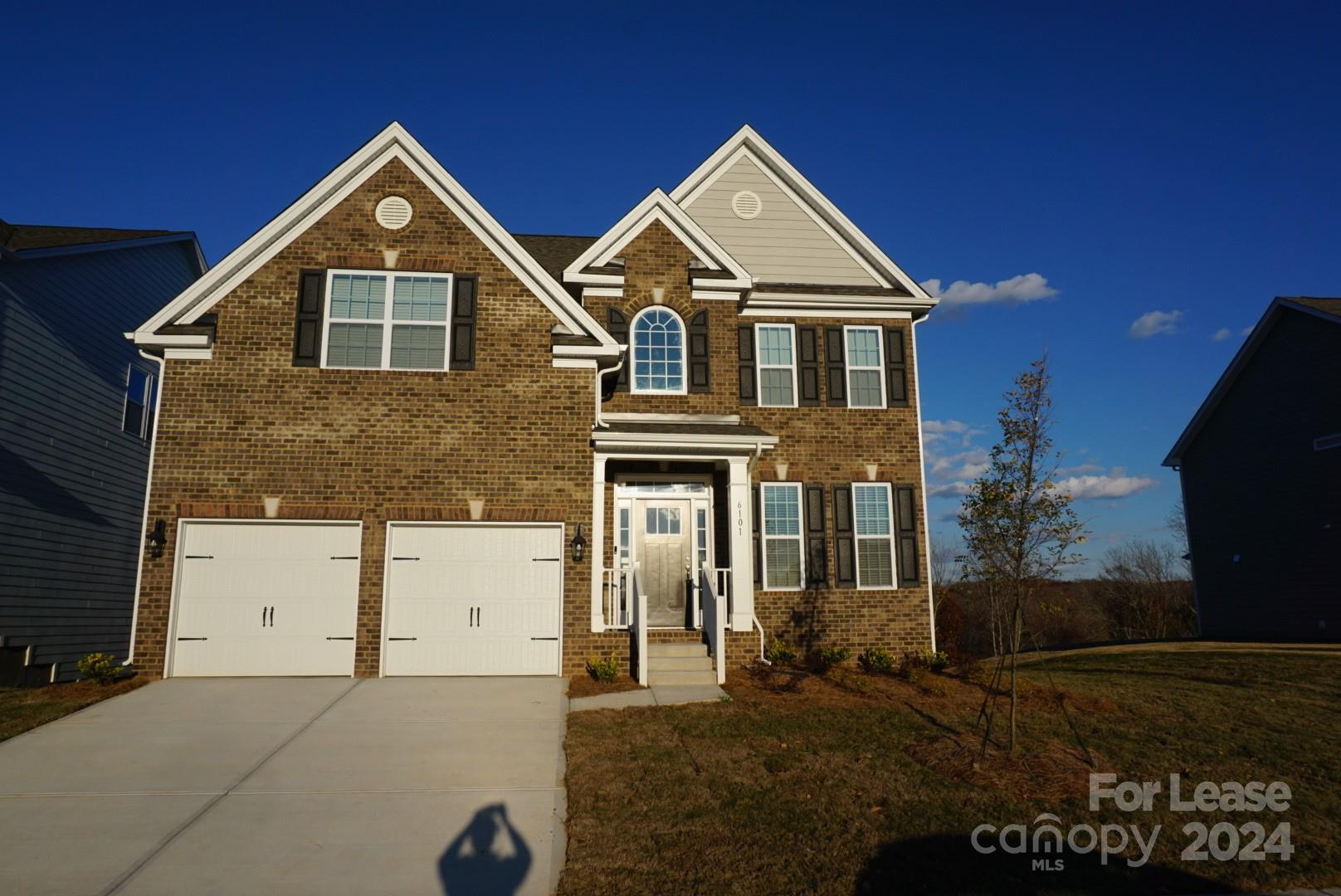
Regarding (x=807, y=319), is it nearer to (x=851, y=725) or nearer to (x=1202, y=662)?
(x=851, y=725)

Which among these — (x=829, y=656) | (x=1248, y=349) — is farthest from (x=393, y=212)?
(x=1248, y=349)

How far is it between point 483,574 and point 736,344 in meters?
5.96

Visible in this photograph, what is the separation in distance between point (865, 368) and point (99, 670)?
1258cm

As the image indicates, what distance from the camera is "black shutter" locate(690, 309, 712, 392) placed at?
47.5ft

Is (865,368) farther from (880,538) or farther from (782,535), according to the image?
(782,535)

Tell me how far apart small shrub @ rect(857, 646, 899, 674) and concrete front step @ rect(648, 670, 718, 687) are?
316 centimetres

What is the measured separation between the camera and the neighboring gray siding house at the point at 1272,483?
19.6 metres

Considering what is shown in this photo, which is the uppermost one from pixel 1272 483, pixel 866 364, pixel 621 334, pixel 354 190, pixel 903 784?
pixel 354 190

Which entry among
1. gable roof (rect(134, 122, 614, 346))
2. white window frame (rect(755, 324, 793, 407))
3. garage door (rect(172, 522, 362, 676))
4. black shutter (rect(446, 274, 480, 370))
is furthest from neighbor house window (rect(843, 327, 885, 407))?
garage door (rect(172, 522, 362, 676))

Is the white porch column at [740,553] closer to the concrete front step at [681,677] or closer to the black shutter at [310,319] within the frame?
the concrete front step at [681,677]

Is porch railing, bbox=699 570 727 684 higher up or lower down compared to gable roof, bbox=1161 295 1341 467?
lower down

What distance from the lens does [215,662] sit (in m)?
11.5

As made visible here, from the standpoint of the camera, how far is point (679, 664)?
1199cm

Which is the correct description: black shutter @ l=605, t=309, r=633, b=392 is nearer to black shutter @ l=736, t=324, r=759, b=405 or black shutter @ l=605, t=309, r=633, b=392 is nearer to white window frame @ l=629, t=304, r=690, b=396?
white window frame @ l=629, t=304, r=690, b=396
